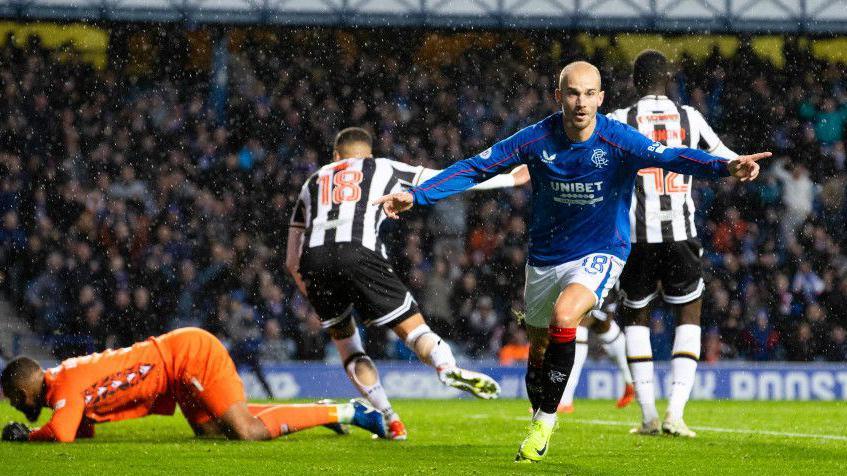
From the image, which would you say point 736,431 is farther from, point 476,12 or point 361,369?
point 476,12

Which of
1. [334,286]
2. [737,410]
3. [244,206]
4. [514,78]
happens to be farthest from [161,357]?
[514,78]

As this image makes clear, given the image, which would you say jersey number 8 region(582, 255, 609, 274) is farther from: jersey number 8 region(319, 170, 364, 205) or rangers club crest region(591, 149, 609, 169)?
jersey number 8 region(319, 170, 364, 205)

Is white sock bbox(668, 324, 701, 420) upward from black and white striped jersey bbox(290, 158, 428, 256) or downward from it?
downward

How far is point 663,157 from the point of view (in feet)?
20.7

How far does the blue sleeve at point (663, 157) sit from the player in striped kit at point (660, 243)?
73.6 inches

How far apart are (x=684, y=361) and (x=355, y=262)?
2.30 metres

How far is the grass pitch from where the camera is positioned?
5984 millimetres

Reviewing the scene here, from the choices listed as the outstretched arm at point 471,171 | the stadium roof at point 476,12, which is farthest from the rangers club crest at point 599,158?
the stadium roof at point 476,12

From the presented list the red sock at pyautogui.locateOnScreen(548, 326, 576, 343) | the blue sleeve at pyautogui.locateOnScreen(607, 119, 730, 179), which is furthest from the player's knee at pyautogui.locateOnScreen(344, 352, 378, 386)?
the blue sleeve at pyautogui.locateOnScreen(607, 119, 730, 179)

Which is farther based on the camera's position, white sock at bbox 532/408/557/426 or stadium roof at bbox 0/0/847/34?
stadium roof at bbox 0/0/847/34

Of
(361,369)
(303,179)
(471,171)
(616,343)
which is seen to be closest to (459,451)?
(361,369)

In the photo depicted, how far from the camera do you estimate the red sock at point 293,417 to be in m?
7.77

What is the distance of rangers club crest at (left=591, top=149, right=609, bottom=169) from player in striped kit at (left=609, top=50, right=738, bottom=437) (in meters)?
1.91

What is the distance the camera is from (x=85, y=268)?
1570 centimetres
